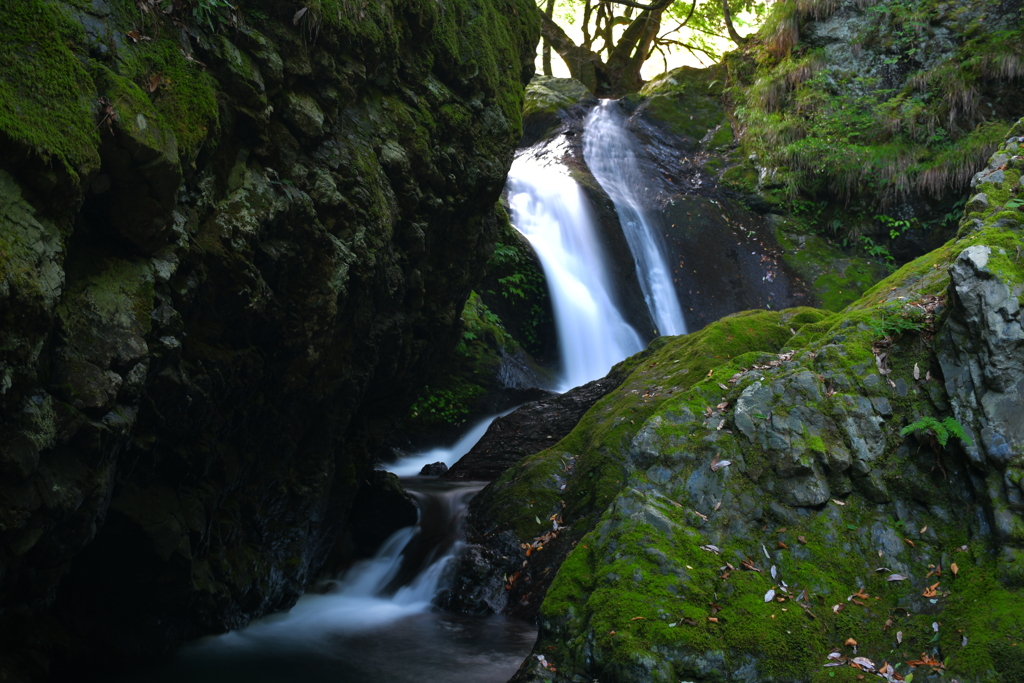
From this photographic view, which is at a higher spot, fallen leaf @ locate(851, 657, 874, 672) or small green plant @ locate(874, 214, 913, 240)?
small green plant @ locate(874, 214, 913, 240)

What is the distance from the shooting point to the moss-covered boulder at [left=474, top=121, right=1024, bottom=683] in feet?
12.2

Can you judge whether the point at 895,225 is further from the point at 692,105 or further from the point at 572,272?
the point at 692,105

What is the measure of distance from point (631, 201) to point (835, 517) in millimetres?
14114

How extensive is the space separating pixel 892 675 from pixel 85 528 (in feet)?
15.2

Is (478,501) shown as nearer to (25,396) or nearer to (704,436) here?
(704,436)

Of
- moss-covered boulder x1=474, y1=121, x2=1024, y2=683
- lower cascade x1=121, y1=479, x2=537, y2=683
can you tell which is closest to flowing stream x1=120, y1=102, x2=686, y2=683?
lower cascade x1=121, y1=479, x2=537, y2=683

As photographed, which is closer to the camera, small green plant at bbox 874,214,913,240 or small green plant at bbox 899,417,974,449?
small green plant at bbox 899,417,974,449

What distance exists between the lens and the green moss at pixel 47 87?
276 cm

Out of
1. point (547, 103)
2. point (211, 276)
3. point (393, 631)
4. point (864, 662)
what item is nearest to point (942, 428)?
point (864, 662)

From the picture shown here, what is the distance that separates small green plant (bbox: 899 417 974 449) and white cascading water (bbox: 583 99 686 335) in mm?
10419

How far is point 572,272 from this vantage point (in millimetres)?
15062

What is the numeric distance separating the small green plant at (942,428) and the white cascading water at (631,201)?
10.4 metres

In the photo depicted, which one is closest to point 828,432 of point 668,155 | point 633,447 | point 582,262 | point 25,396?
point 633,447

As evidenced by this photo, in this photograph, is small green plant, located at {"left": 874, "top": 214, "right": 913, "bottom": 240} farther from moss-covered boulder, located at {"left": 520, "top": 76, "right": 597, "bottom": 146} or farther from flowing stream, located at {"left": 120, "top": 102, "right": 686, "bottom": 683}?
moss-covered boulder, located at {"left": 520, "top": 76, "right": 597, "bottom": 146}
